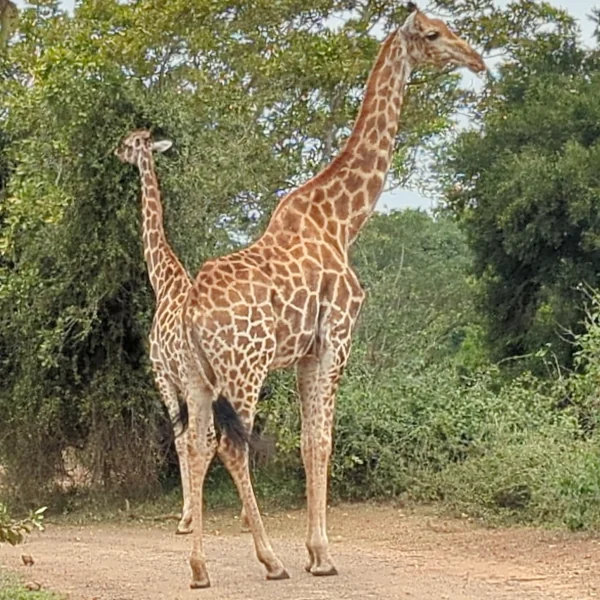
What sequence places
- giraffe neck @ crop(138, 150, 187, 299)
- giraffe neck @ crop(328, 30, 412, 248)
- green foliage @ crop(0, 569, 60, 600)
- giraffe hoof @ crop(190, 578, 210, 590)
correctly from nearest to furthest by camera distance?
green foliage @ crop(0, 569, 60, 600)
giraffe hoof @ crop(190, 578, 210, 590)
giraffe neck @ crop(328, 30, 412, 248)
giraffe neck @ crop(138, 150, 187, 299)

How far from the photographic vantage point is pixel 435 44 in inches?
371

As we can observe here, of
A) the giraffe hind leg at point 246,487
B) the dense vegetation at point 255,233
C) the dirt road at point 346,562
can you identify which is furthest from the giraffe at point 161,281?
the giraffe hind leg at point 246,487

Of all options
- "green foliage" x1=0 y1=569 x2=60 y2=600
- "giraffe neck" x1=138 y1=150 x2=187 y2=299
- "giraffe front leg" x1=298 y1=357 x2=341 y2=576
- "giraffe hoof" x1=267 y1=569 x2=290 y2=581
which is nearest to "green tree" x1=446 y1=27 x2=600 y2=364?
"giraffe neck" x1=138 y1=150 x2=187 y2=299

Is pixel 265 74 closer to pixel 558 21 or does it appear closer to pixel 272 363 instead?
pixel 558 21

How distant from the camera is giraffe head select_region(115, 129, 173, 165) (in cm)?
1116

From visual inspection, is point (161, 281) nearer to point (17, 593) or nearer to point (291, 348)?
point (291, 348)

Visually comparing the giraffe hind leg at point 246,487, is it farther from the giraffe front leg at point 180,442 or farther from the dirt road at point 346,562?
the giraffe front leg at point 180,442

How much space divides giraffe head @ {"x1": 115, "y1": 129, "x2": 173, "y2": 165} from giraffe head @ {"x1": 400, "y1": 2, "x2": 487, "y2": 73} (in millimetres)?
2728

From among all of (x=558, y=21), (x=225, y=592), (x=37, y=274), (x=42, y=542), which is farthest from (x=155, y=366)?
(x=558, y=21)

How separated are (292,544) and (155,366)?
74.8 inches

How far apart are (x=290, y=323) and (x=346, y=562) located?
181cm

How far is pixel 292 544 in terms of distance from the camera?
33.4 ft

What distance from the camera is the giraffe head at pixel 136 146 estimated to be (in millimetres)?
11164

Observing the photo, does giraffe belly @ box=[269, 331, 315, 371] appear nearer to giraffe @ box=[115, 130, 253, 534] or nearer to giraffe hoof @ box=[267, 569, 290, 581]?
giraffe hoof @ box=[267, 569, 290, 581]
